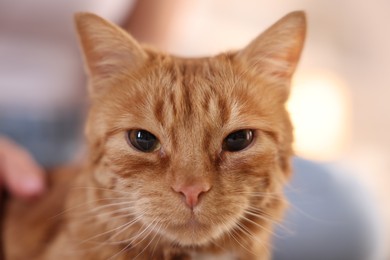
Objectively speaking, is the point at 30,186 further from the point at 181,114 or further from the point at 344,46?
the point at 344,46

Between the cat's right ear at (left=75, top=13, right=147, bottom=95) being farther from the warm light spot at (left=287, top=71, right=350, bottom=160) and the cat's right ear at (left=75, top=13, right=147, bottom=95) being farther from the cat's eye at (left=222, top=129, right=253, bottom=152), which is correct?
the warm light spot at (left=287, top=71, right=350, bottom=160)

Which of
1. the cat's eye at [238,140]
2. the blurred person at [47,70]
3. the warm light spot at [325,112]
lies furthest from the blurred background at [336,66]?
the cat's eye at [238,140]

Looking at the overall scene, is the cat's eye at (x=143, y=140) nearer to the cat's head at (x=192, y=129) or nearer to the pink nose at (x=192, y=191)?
the cat's head at (x=192, y=129)

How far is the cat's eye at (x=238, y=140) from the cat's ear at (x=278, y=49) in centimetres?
18

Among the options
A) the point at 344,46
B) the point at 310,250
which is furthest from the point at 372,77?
the point at 310,250

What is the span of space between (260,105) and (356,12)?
1.51 m

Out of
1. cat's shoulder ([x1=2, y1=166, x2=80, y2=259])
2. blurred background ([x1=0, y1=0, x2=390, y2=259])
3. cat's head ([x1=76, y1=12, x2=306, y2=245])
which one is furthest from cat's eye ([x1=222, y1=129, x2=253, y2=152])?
blurred background ([x1=0, y1=0, x2=390, y2=259])

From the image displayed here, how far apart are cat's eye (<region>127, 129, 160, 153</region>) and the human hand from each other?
2.09 feet

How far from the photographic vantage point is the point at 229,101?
112 centimetres

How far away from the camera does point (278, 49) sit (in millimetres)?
1216

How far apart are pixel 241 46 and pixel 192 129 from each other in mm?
1128

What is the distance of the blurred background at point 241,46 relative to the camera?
198 cm

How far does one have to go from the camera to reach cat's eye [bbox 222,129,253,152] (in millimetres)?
1096

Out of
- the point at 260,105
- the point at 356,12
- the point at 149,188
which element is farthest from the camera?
the point at 356,12
